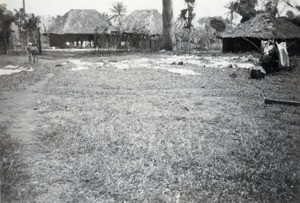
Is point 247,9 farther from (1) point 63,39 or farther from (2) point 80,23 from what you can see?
(1) point 63,39

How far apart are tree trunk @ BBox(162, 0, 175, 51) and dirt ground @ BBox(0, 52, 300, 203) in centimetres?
1840

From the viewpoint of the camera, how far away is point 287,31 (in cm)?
2316

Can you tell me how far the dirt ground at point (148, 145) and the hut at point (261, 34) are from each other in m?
14.7

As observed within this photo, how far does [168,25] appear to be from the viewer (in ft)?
88.4

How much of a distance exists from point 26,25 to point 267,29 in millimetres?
18684

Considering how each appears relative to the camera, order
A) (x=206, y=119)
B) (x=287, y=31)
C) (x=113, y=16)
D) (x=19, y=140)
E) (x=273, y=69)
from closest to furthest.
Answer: (x=19, y=140) < (x=206, y=119) < (x=273, y=69) < (x=287, y=31) < (x=113, y=16)

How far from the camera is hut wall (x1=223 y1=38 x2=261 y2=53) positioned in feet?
80.1

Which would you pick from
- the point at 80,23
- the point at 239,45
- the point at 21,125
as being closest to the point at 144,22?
the point at 80,23

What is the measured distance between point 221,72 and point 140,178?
384 inches

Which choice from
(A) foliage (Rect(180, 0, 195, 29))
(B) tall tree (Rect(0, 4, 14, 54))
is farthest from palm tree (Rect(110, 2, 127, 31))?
(B) tall tree (Rect(0, 4, 14, 54))

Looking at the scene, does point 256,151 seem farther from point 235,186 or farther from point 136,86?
point 136,86

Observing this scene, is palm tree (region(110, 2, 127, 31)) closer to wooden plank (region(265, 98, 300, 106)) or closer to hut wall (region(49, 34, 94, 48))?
hut wall (region(49, 34, 94, 48))

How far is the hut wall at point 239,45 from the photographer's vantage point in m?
24.4

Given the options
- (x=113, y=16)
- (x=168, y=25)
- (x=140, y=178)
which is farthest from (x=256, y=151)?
(x=113, y=16)
